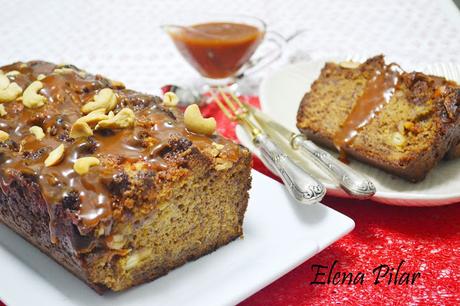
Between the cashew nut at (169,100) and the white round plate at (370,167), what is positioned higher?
the cashew nut at (169,100)

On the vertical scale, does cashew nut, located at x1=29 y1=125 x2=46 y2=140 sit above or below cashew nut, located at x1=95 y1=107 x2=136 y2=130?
below

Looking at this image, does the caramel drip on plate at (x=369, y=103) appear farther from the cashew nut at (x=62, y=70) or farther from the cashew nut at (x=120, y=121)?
the cashew nut at (x=62, y=70)

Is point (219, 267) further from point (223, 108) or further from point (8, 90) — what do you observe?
point (223, 108)

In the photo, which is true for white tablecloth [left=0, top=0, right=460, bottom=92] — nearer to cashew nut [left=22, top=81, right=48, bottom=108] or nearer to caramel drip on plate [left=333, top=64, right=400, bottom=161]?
caramel drip on plate [left=333, top=64, right=400, bottom=161]

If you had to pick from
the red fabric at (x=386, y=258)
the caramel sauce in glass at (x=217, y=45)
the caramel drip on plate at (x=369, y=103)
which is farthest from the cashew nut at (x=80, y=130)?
the caramel sauce in glass at (x=217, y=45)

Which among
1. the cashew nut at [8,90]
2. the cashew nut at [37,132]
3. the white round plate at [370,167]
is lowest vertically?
the white round plate at [370,167]

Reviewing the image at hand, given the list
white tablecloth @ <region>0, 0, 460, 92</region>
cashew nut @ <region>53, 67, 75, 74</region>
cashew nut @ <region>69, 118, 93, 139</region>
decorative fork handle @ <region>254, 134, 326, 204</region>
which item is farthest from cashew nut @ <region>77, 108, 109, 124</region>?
white tablecloth @ <region>0, 0, 460, 92</region>

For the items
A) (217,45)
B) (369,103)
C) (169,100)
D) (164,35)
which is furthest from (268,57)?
(169,100)
